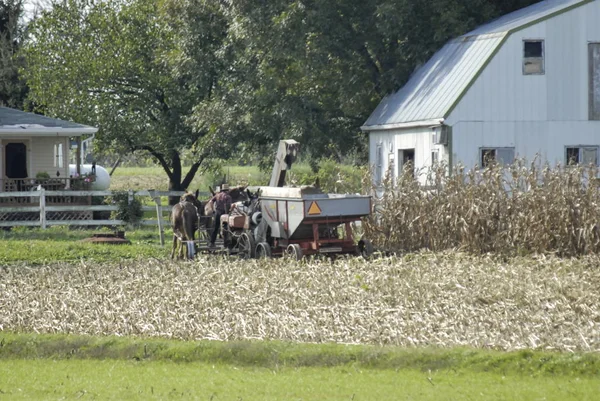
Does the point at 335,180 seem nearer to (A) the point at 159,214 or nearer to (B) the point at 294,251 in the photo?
(A) the point at 159,214

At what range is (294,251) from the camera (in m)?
21.0

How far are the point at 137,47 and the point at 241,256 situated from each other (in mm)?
21690

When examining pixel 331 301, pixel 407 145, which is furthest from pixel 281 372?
pixel 407 145

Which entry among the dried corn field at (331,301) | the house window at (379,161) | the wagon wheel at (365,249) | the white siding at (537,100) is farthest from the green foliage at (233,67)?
the dried corn field at (331,301)

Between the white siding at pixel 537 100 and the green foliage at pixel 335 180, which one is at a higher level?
the white siding at pixel 537 100

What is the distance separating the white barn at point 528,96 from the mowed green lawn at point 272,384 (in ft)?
54.4

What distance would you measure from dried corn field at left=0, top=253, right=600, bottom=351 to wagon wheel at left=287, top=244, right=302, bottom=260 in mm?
387

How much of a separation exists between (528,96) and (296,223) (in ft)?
30.3

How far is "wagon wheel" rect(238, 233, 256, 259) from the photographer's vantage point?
21953 millimetres

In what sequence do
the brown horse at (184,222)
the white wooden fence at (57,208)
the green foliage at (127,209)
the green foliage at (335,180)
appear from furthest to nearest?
the green foliage at (127,209)
the white wooden fence at (57,208)
the green foliage at (335,180)
the brown horse at (184,222)

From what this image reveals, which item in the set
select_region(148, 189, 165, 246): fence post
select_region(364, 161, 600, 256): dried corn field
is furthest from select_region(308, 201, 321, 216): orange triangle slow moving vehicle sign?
select_region(148, 189, 165, 246): fence post

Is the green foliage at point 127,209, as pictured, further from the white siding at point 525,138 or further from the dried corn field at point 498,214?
the dried corn field at point 498,214

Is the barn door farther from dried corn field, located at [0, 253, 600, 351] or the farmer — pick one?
the farmer

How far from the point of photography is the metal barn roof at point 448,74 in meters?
27.3
